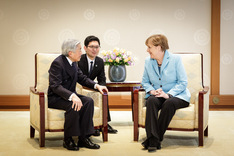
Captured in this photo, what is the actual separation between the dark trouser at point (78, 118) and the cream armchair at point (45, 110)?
88mm

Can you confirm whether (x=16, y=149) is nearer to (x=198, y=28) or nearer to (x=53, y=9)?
(x=53, y=9)

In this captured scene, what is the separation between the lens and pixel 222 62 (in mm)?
6418

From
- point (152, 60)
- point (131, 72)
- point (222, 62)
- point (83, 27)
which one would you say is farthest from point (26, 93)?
point (222, 62)

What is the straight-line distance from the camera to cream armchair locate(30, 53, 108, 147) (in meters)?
3.57

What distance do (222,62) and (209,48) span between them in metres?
0.37

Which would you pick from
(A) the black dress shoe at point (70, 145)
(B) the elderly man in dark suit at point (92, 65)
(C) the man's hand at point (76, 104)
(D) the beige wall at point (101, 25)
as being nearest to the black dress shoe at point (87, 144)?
(A) the black dress shoe at point (70, 145)

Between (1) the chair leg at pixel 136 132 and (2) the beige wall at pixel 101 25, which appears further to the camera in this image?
(2) the beige wall at pixel 101 25

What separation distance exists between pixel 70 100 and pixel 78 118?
22cm

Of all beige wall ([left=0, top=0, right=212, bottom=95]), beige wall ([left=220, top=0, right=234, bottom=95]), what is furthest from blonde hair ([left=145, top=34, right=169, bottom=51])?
beige wall ([left=220, top=0, right=234, bottom=95])

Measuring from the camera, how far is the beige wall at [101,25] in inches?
250

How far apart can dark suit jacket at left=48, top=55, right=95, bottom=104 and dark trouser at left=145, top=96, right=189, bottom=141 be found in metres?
0.89

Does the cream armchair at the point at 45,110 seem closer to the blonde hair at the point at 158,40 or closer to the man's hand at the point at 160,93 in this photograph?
the man's hand at the point at 160,93

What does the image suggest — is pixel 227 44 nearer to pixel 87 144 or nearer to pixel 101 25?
pixel 101 25

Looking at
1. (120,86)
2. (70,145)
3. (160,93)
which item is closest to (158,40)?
(160,93)
